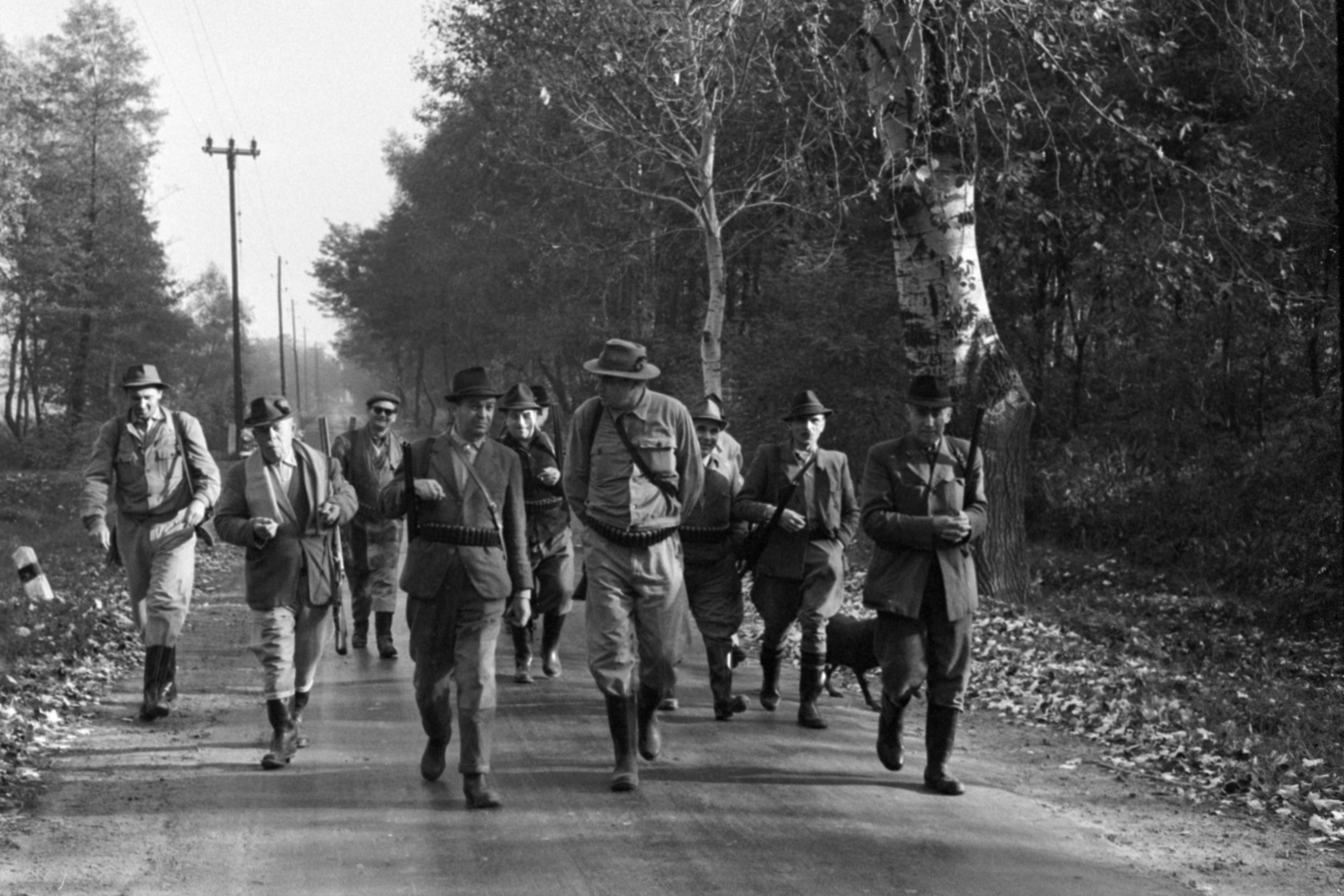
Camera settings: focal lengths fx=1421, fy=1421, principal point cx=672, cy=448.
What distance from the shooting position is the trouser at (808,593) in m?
9.25

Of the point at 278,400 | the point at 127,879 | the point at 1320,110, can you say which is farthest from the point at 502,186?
the point at 127,879

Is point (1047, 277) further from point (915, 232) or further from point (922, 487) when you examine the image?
point (922, 487)

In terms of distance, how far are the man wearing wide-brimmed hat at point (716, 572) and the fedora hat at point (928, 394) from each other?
2.17 metres

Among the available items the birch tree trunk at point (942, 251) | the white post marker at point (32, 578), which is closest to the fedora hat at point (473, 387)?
the birch tree trunk at point (942, 251)

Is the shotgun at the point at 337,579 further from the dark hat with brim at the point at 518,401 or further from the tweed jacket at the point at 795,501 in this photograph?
the tweed jacket at the point at 795,501

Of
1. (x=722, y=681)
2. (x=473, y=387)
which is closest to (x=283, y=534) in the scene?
(x=473, y=387)

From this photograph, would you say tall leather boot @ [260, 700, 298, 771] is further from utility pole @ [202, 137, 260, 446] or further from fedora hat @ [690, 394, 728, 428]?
utility pole @ [202, 137, 260, 446]

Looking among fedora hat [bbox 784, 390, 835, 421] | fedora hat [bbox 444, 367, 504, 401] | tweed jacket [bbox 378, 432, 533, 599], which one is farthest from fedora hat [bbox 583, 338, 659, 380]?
fedora hat [bbox 784, 390, 835, 421]

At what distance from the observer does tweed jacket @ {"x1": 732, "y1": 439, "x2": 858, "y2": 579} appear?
9250 millimetres

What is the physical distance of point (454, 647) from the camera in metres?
7.38

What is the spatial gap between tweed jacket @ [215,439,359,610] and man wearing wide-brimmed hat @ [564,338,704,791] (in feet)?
5.38

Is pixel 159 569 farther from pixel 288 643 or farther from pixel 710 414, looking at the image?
pixel 710 414

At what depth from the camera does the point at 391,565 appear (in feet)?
39.4

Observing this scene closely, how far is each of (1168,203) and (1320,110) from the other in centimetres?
375
